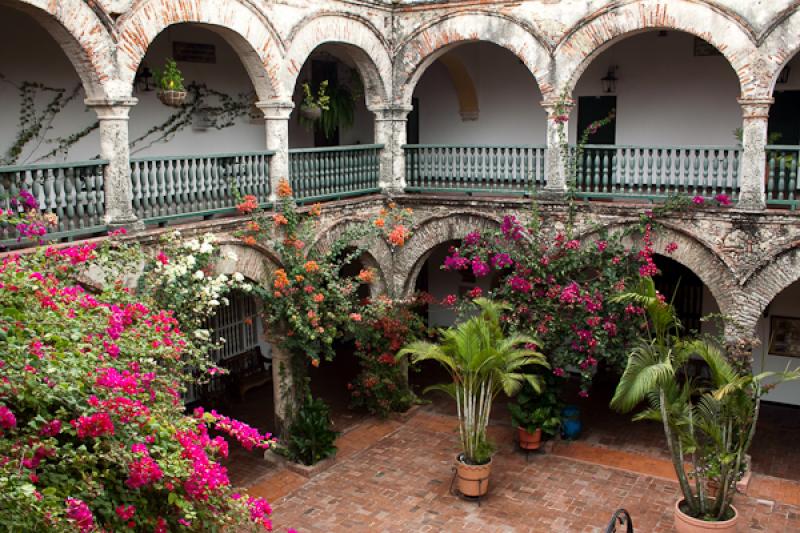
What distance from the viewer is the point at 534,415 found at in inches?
A: 478

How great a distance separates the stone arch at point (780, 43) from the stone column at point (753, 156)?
0.34 meters

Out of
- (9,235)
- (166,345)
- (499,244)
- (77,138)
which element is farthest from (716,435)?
(77,138)

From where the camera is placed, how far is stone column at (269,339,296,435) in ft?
41.1

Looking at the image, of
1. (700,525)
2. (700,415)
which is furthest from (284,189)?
(700,525)

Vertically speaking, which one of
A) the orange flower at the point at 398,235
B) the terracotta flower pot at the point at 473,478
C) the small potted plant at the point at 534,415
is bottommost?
the terracotta flower pot at the point at 473,478

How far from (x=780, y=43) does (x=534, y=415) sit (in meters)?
6.08

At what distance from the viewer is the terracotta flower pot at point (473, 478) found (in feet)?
35.6

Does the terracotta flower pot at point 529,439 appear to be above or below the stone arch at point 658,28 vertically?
below

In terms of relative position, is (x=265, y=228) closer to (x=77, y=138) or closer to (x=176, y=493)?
(x=77, y=138)

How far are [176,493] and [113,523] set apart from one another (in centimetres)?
42

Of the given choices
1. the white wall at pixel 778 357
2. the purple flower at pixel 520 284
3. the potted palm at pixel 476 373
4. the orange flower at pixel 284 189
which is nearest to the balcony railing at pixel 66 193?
the orange flower at pixel 284 189

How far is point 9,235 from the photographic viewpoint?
8.96 m

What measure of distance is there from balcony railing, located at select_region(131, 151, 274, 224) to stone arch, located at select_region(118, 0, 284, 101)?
101 centimetres

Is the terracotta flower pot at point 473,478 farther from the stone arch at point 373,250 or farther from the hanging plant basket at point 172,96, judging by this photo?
the hanging plant basket at point 172,96
